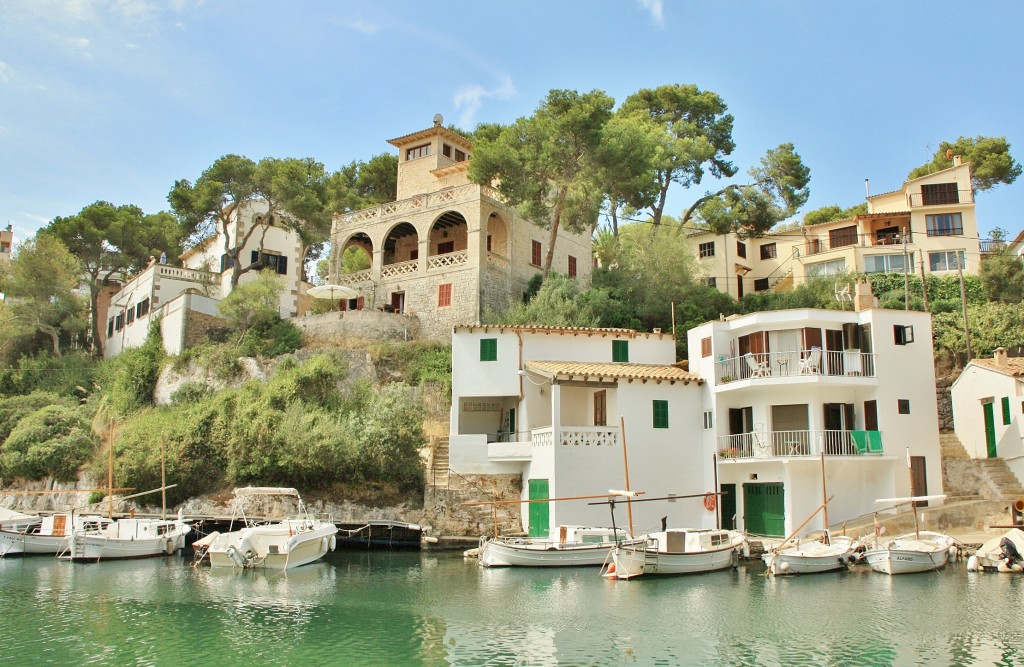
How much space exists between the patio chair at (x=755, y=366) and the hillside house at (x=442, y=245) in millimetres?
14331

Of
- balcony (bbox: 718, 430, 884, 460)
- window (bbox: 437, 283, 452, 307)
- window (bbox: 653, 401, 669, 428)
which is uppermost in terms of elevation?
window (bbox: 437, 283, 452, 307)

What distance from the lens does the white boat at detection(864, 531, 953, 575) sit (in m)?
22.2

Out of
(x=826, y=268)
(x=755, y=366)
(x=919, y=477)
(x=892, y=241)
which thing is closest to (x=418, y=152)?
(x=826, y=268)

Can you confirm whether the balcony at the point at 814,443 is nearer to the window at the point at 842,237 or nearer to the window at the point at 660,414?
the window at the point at 660,414

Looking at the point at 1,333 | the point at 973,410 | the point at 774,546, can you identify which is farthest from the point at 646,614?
the point at 1,333

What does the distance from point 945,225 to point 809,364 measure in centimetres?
2604

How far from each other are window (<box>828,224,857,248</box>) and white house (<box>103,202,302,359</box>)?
32318 mm

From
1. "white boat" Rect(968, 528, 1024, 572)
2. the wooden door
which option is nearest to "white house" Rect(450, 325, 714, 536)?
the wooden door

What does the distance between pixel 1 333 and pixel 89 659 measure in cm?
4031

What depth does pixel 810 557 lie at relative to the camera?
22703 millimetres

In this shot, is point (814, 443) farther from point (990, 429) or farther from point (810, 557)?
point (990, 429)

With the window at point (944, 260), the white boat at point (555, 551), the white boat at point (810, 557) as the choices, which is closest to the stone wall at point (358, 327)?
the white boat at point (555, 551)

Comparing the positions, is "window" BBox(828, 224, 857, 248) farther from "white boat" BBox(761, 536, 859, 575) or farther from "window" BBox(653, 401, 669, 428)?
"white boat" BBox(761, 536, 859, 575)

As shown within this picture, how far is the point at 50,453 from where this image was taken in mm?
35531
